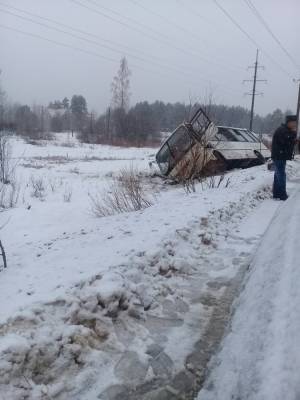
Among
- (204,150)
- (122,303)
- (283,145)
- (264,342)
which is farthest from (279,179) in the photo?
(264,342)

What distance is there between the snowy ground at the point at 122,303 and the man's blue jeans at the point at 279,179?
1772 millimetres

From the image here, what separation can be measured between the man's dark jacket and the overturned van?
2635mm

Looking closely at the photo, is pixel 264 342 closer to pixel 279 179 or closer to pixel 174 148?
pixel 279 179

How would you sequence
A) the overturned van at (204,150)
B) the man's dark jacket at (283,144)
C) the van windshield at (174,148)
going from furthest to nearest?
the van windshield at (174,148), the overturned van at (204,150), the man's dark jacket at (283,144)

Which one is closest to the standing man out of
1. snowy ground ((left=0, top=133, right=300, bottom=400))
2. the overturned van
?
snowy ground ((left=0, top=133, right=300, bottom=400))

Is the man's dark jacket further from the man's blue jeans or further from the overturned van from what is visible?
the overturned van

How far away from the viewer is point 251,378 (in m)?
2.29

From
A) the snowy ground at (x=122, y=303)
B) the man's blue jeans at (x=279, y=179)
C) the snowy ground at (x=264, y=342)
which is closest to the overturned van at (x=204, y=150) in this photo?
the man's blue jeans at (x=279, y=179)

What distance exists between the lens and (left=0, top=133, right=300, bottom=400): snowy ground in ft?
7.95

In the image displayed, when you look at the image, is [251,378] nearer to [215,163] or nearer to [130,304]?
[130,304]

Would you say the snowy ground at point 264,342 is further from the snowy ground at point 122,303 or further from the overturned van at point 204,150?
the overturned van at point 204,150

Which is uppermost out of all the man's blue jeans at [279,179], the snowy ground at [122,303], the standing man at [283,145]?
the standing man at [283,145]

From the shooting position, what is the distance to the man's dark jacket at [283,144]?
7703mm

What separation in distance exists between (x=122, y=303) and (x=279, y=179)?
563cm
